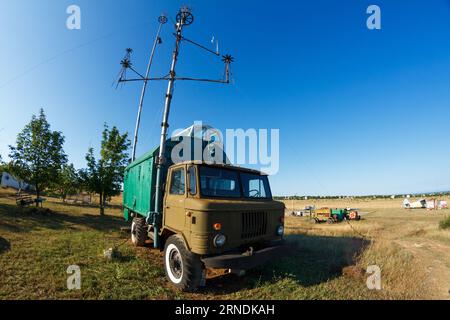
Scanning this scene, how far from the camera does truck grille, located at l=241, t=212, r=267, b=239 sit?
17.0 ft

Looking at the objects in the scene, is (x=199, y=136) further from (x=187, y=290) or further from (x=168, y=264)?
(x=187, y=290)

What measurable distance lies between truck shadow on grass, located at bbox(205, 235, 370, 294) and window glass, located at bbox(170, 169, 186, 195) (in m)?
2.40

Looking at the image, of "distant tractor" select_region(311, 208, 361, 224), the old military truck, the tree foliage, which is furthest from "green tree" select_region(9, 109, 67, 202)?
"distant tractor" select_region(311, 208, 361, 224)

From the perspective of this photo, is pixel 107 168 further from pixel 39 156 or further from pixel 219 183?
pixel 219 183

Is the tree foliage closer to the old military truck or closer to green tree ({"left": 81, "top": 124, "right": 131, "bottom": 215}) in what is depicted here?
green tree ({"left": 81, "top": 124, "right": 131, "bottom": 215})

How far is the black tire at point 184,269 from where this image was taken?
192 inches

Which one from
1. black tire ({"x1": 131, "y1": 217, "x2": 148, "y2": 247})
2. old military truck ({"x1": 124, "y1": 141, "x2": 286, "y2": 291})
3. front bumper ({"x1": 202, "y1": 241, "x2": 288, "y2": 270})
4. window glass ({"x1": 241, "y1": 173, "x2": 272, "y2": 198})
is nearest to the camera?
front bumper ({"x1": 202, "y1": 241, "x2": 288, "y2": 270})

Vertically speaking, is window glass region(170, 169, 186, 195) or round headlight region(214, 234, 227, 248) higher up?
window glass region(170, 169, 186, 195)

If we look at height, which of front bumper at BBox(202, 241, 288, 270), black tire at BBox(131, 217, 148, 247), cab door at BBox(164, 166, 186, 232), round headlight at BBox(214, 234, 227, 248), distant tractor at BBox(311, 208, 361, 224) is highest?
cab door at BBox(164, 166, 186, 232)

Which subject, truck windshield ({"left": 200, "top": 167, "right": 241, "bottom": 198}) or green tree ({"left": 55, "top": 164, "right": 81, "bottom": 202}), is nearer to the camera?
truck windshield ({"left": 200, "top": 167, "right": 241, "bottom": 198})

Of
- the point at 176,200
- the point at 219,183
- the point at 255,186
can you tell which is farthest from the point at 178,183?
the point at 255,186

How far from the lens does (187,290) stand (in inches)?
199
